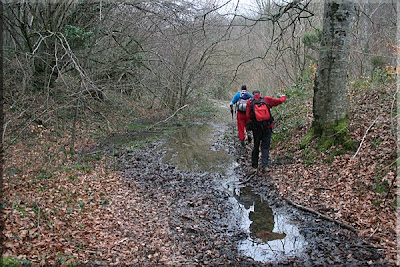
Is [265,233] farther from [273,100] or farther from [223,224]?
[273,100]

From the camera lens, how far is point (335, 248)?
16.7ft

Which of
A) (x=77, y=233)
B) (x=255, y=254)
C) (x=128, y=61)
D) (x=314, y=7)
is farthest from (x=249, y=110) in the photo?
(x=314, y=7)

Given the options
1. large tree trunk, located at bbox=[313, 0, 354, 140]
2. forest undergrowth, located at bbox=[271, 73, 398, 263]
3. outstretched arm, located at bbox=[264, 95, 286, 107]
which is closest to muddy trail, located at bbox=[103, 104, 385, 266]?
forest undergrowth, located at bbox=[271, 73, 398, 263]

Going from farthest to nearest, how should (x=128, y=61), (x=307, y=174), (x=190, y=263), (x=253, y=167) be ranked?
(x=128, y=61), (x=253, y=167), (x=307, y=174), (x=190, y=263)

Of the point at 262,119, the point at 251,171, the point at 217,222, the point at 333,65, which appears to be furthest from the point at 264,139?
the point at 217,222

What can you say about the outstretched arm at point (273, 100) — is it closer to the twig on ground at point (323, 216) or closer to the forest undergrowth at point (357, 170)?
the forest undergrowth at point (357, 170)

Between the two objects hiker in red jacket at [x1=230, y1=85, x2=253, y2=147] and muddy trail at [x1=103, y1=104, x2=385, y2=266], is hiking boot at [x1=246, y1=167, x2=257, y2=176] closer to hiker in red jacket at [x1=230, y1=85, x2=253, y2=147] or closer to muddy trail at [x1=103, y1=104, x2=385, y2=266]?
muddy trail at [x1=103, y1=104, x2=385, y2=266]

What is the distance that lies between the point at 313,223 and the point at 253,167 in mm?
3527

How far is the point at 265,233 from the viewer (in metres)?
6.02

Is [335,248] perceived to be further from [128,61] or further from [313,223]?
[128,61]

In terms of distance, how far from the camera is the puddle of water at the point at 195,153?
10.6 metres

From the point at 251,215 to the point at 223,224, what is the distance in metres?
0.73

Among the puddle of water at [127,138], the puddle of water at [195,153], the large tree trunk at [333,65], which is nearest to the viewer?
the large tree trunk at [333,65]

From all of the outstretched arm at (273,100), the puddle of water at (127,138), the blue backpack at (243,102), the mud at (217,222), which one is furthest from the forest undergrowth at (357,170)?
the puddle of water at (127,138)
